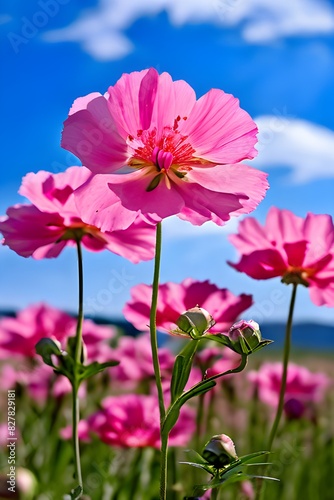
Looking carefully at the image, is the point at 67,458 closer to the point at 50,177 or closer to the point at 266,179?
the point at 50,177

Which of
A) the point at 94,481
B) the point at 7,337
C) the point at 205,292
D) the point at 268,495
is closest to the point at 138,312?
the point at 205,292

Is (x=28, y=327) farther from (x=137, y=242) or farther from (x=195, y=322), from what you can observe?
(x=195, y=322)

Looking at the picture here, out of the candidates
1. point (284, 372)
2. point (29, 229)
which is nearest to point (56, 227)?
point (29, 229)

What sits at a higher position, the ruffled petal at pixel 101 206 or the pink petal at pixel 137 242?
the pink petal at pixel 137 242

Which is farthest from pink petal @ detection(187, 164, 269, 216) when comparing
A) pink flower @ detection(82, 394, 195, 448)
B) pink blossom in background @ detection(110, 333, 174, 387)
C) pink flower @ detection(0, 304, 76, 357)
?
pink blossom in background @ detection(110, 333, 174, 387)

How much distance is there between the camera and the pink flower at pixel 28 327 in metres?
1.30

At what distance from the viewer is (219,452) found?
0.45 m

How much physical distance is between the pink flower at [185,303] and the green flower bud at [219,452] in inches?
6.8

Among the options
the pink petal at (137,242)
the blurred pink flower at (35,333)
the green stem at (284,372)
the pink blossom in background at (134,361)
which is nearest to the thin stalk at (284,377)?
the green stem at (284,372)

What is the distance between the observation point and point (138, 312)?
672 mm

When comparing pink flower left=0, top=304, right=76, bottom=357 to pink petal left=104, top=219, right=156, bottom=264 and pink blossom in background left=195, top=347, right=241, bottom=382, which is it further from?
pink petal left=104, top=219, right=156, bottom=264

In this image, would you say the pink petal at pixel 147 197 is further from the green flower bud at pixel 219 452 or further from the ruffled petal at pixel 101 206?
the green flower bud at pixel 219 452

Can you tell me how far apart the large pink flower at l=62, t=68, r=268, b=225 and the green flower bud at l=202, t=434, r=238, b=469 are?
0.14m

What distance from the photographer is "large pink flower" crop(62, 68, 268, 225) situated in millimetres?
505
